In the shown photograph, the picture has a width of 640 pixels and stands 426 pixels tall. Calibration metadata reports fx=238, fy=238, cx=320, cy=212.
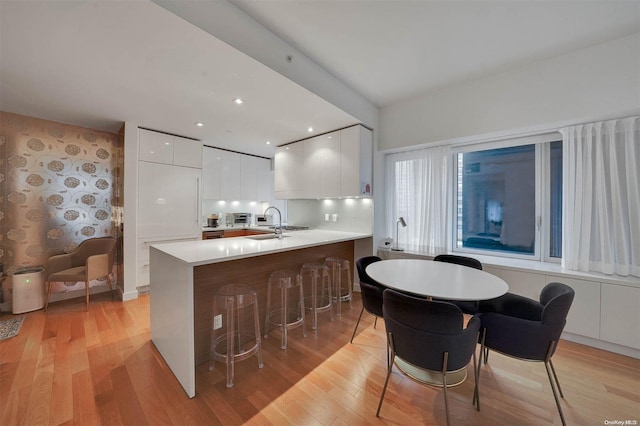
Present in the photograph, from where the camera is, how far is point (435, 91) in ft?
10.4

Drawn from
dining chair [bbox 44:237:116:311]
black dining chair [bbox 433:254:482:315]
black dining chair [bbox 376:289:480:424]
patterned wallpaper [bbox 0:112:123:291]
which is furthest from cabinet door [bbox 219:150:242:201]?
black dining chair [bbox 376:289:480:424]

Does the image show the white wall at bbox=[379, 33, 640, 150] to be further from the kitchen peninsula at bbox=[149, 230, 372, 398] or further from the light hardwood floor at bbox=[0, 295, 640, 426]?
the light hardwood floor at bbox=[0, 295, 640, 426]

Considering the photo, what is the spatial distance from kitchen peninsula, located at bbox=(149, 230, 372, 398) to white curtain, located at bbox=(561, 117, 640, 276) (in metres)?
2.62

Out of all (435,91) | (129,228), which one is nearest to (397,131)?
(435,91)

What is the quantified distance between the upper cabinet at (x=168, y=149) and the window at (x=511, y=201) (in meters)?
4.16

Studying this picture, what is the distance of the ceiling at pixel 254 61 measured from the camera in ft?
5.46

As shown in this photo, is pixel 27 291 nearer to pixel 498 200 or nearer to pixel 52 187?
pixel 52 187

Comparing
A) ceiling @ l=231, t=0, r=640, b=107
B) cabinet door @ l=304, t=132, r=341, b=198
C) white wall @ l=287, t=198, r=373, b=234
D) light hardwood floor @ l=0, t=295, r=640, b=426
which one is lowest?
light hardwood floor @ l=0, t=295, r=640, b=426

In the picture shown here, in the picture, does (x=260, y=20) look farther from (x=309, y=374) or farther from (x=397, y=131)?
(x=309, y=374)

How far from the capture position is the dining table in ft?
5.32

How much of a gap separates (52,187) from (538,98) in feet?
20.1

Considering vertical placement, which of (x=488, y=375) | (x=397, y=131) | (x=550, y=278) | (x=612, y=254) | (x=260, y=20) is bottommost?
(x=488, y=375)

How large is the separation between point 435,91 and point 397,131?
0.67 metres

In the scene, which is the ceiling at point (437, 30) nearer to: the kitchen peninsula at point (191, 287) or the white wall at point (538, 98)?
the white wall at point (538, 98)
